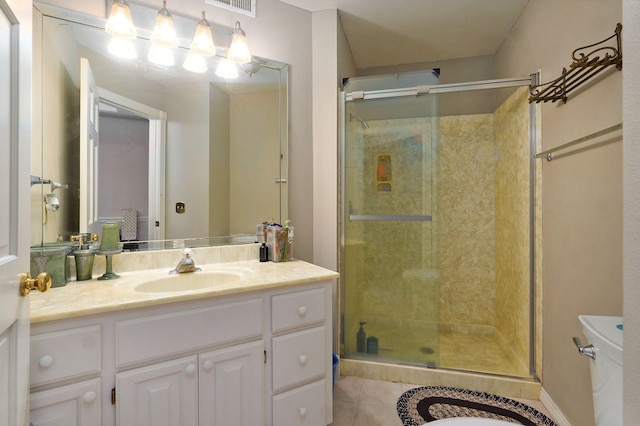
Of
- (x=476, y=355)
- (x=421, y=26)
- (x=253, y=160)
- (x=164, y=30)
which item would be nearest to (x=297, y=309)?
(x=253, y=160)

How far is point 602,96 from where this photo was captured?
1315 millimetres

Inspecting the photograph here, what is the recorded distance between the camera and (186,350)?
1.21 metres

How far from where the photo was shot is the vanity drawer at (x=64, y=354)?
3.14 ft

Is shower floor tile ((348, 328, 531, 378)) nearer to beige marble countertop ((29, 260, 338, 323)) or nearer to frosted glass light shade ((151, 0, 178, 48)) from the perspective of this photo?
beige marble countertop ((29, 260, 338, 323))

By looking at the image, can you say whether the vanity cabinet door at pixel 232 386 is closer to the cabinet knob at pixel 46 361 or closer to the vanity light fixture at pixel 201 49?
the cabinet knob at pixel 46 361

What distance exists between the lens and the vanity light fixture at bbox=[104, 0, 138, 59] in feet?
4.88

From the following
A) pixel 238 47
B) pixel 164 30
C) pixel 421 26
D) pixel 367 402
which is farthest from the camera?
pixel 421 26

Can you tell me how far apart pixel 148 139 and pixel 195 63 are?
54 centimetres

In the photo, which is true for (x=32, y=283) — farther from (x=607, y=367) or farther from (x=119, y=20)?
(x=607, y=367)

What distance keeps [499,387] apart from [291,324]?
1.52 metres

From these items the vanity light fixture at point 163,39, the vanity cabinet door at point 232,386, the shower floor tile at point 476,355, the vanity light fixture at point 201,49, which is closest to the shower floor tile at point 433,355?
the shower floor tile at point 476,355

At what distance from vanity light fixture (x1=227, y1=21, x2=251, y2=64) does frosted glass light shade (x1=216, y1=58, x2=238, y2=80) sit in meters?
0.06

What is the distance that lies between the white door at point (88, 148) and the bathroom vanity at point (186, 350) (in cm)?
33

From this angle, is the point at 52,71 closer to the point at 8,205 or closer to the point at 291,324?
the point at 8,205
